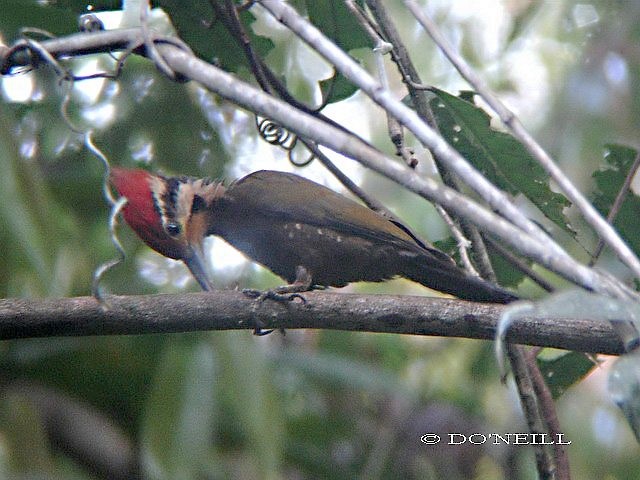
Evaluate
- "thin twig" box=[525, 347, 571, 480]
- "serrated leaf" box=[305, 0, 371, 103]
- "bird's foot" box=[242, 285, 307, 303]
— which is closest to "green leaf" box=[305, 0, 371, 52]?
"serrated leaf" box=[305, 0, 371, 103]

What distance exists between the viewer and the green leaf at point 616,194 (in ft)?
8.55

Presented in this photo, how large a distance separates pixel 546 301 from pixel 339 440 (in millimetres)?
3627

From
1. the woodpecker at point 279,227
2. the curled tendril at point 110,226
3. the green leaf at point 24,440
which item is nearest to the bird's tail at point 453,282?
the woodpecker at point 279,227

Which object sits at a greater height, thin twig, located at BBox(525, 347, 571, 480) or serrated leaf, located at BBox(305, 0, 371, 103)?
serrated leaf, located at BBox(305, 0, 371, 103)

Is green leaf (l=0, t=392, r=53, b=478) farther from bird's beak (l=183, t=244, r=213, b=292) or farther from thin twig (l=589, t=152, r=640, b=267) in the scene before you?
thin twig (l=589, t=152, r=640, b=267)

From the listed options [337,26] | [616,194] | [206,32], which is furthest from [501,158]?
[206,32]

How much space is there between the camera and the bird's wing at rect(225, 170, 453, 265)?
278 centimetres

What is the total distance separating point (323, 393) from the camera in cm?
542

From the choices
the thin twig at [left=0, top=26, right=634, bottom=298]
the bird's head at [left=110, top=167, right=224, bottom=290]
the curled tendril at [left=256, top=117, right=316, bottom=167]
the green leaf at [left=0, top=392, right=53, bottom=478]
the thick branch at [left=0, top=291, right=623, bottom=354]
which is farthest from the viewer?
the green leaf at [left=0, top=392, right=53, bottom=478]

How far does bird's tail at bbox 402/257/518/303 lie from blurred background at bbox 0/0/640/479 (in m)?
1.22

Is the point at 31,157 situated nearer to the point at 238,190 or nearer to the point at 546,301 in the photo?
Result: the point at 238,190

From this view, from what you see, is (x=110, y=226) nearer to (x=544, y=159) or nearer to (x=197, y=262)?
(x=544, y=159)

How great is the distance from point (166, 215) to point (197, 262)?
0.19 metres

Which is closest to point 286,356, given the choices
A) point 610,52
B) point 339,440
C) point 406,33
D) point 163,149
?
point 339,440
